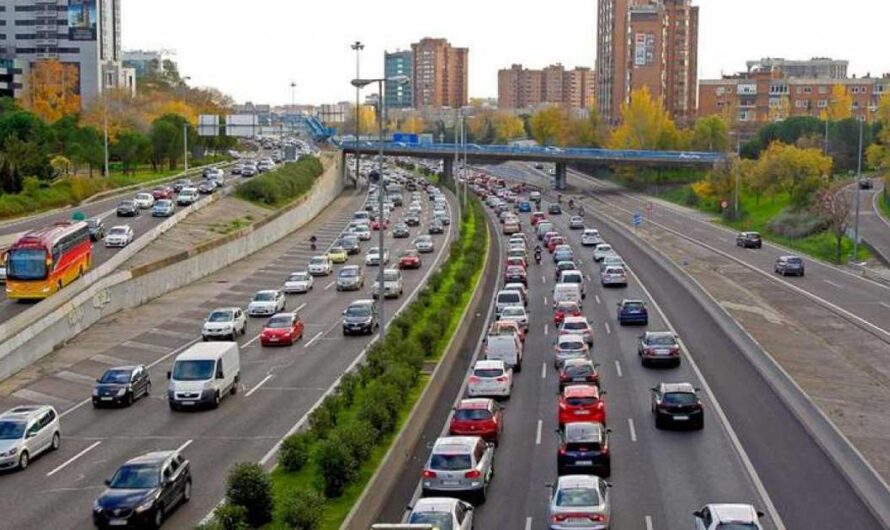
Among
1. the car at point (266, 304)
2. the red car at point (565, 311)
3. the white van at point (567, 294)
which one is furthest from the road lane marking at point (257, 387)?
the white van at point (567, 294)

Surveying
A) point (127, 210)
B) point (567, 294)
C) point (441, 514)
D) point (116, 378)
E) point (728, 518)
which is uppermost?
point (127, 210)

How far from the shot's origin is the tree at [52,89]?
12675cm

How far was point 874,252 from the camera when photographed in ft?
225

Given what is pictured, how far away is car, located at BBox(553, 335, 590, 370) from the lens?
3597 centimetres

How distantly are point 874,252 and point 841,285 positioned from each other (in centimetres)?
1200

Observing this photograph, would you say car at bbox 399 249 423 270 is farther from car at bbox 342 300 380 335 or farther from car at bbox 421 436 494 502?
car at bbox 421 436 494 502

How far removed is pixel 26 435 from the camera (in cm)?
2612

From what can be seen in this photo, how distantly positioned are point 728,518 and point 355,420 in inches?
367

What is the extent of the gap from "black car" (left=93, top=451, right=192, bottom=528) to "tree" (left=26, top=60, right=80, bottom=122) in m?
108

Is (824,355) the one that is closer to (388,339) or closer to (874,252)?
(388,339)

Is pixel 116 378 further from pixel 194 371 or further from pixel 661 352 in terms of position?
pixel 661 352

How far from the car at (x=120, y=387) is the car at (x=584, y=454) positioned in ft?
42.6

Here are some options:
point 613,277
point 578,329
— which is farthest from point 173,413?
point 613,277

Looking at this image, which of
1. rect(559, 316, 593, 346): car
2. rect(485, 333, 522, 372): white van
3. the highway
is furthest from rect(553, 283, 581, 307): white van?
rect(485, 333, 522, 372): white van
